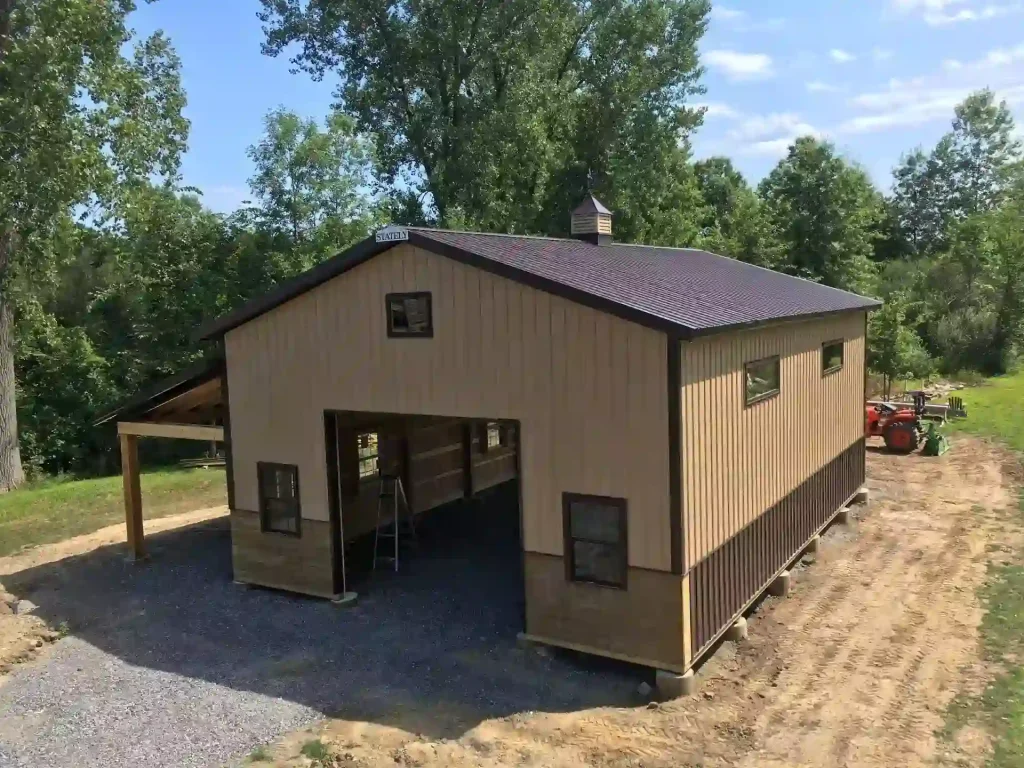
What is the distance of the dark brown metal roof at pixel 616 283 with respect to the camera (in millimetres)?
8812

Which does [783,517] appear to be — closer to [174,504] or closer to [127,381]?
[174,504]

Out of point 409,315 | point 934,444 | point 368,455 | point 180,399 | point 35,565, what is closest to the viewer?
point 409,315

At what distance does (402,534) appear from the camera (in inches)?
575

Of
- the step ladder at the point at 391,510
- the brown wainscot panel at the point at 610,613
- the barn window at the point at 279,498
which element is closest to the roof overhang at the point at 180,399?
the barn window at the point at 279,498

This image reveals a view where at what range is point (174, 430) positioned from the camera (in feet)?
42.4

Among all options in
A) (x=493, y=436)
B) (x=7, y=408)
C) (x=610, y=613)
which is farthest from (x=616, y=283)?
(x=7, y=408)

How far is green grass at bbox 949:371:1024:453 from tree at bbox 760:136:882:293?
332 inches

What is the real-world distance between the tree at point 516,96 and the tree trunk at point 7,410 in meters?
12.5

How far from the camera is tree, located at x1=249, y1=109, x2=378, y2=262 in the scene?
2780 cm

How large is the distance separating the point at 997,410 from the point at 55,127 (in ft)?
91.2

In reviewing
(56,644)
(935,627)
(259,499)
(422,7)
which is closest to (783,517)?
(935,627)

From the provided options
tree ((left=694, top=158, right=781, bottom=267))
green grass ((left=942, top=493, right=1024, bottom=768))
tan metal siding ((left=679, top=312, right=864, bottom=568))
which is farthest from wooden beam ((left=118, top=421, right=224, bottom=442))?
tree ((left=694, top=158, right=781, bottom=267))

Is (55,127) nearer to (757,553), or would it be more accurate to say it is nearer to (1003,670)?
(757,553)

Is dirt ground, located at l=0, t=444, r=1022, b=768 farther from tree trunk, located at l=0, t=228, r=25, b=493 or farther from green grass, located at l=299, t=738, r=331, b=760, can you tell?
tree trunk, located at l=0, t=228, r=25, b=493
